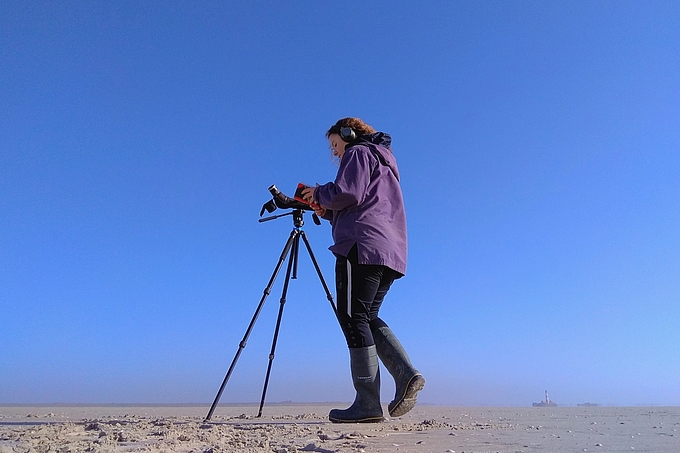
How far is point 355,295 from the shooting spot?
10.7 ft

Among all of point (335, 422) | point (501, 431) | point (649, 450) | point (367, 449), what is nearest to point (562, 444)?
point (649, 450)

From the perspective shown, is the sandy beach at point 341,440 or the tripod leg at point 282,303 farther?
the tripod leg at point 282,303

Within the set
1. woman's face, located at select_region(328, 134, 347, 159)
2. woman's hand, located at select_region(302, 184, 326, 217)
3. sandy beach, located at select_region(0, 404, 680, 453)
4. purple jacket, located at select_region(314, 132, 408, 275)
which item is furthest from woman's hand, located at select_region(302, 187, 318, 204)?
sandy beach, located at select_region(0, 404, 680, 453)

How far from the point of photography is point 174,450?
195cm

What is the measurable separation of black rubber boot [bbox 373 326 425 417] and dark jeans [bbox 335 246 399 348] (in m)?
0.15

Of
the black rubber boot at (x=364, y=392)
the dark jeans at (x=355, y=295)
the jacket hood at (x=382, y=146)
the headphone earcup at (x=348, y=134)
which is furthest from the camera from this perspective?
the headphone earcup at (x=348, y=134)

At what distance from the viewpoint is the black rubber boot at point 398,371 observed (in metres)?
3.14

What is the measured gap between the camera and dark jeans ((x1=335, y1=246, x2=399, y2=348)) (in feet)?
10.6

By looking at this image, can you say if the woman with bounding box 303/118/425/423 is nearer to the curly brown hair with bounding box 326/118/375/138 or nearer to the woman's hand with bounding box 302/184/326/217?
the woman's hand with bounding box 302/184/326/217

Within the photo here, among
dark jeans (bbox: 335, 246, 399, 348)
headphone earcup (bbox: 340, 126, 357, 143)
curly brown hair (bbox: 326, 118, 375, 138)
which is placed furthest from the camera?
curly brown hair (bbox: 326, 118, 375, 138)

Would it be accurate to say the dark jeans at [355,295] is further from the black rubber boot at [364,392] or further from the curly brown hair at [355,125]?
the curly brown hair at [355,125]

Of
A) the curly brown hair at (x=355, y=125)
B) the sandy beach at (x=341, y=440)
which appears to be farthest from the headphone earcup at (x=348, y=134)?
the sandy beach at (x=341, y=440)

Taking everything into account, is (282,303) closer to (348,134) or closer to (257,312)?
(257,312)

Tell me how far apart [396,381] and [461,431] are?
709 mm
